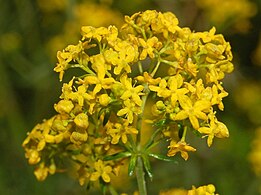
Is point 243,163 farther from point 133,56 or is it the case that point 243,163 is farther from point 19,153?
point 133,56

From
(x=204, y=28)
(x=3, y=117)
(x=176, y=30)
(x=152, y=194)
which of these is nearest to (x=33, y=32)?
(x=3, y=117)

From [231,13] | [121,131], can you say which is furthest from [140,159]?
[231,13]

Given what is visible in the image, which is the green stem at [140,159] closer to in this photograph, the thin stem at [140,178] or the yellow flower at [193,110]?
the thin stem at [140,178]

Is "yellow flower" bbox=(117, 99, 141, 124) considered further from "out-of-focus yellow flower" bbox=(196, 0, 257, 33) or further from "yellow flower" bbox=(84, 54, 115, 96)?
"out-of-focus yellow flower" bbox=(196, 0, 257, 33)

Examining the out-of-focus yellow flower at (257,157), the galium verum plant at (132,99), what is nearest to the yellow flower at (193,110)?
the galium verum plant at (132,99)

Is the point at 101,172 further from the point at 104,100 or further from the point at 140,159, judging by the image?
the point at 104,100

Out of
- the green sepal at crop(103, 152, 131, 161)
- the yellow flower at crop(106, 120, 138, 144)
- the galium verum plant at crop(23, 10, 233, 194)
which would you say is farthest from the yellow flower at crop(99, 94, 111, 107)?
the green sepal at crop(103, 152, 131, 161)

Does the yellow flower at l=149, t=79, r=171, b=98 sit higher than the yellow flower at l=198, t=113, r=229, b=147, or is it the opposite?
the yellow flower at l=149, t=79, r=171, b=98
